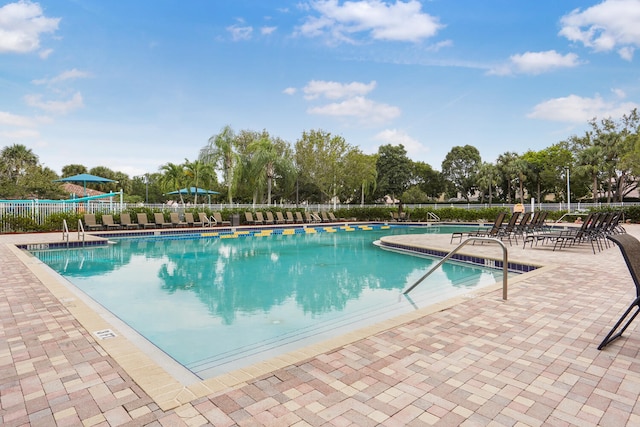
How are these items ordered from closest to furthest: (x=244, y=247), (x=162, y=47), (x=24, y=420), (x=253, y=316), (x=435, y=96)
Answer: (x=24, y=420) < (x=253, y=316) < (x=244, y=247) < (x=162, y=47) < (x=435, y=96)

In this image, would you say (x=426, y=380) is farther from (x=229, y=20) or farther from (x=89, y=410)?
(x=229, y=20)

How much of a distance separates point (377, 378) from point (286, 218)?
856 inches

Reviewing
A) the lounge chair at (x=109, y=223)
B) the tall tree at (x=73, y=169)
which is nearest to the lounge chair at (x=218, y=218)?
the lounge chair at (x=109, y=223)

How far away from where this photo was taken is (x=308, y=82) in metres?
24.9

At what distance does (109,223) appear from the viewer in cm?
1689

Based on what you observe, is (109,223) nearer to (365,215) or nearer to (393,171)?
(365,215)

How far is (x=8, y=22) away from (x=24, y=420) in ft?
55.9

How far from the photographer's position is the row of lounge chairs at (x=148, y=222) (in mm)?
16622

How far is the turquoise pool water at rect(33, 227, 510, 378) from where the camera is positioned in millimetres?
4172

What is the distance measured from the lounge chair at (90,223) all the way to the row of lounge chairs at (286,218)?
7869mm

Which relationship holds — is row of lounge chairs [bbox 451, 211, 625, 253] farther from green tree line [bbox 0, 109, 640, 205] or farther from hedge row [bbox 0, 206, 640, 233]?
green tree line [bbox 0, 109, 640, 205]

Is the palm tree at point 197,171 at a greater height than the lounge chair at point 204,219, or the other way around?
the palm tree at point 197,171

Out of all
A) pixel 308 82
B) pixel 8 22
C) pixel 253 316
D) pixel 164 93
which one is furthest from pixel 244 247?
pixel 308 82

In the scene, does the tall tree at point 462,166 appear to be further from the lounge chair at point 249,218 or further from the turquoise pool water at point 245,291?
the turquoise pool water at point 245,291
